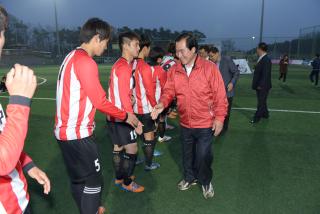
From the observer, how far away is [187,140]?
4.05 m

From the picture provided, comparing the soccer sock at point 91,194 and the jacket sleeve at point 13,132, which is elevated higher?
the jacket sleeve at point 13,132

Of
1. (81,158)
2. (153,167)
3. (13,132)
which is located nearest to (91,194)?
(81,158)

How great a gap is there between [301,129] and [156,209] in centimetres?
524

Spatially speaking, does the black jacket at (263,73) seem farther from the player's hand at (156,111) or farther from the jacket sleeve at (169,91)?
the player's hand at (156,111)

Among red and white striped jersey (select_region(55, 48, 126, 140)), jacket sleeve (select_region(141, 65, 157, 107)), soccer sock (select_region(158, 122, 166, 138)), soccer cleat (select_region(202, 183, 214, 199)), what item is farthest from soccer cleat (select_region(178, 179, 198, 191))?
soccer sock (select_region(158, 122, 166, 138))

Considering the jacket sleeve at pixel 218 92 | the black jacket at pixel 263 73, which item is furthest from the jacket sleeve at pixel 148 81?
the black jacket at pixel 263 73

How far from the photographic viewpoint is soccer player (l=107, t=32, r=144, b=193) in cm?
369

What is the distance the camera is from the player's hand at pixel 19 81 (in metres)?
1.23

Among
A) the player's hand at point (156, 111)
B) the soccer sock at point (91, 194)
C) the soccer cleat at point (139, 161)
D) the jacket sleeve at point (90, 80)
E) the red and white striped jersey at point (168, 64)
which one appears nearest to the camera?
the jacket sleeve at point (90, 80)

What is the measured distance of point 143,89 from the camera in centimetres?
459

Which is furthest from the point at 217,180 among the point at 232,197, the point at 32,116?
the point at 32,116

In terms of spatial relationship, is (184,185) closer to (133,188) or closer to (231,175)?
(133,188)

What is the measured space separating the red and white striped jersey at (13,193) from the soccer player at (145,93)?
2890 mm

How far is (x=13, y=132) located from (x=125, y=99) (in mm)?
2532
